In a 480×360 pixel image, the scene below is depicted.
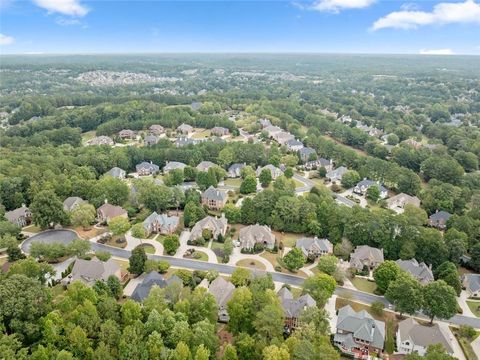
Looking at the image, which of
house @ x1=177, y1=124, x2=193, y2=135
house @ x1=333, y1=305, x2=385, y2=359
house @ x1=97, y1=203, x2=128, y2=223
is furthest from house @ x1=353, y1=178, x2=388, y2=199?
house @ x1=177, y1=124, x2=193, y2=135

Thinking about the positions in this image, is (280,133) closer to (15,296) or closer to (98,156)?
(98,156)

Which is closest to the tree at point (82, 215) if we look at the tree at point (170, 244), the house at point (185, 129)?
the tree at point (170, 244)

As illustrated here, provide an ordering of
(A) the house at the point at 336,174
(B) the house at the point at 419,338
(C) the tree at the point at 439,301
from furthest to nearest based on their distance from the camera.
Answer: (A) the house at the point at 336,174, (C) the tree at the point at 439,301, (B) the house at the point at 419,338

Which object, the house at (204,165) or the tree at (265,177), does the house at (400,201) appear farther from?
the house at (204,165)

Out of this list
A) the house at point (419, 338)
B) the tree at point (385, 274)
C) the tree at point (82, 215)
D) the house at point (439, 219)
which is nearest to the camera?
the house at point (419, 338)

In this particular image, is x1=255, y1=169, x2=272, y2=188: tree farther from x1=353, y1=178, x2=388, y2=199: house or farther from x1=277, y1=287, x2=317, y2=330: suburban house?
x1=277, y1=287, x2=317, y2=330: suburban house
